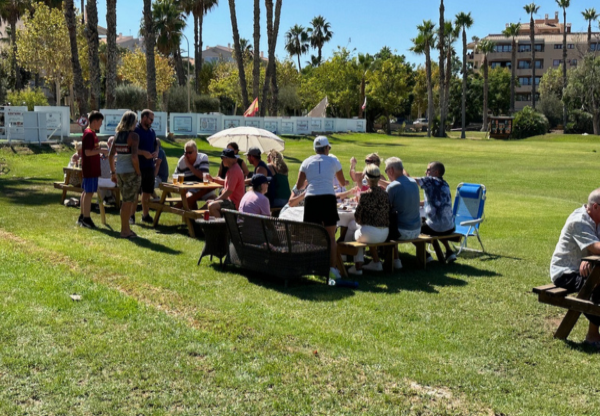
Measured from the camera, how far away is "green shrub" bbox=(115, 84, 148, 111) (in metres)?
50.7

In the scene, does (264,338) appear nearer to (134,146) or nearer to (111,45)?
(134,146)

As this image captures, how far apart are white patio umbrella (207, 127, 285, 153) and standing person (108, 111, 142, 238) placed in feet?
11.0

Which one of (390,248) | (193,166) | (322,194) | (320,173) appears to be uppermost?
(320,173)

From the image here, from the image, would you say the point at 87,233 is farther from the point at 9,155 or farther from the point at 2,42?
the point at 2,42

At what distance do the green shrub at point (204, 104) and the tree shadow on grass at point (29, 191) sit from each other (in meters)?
41.7

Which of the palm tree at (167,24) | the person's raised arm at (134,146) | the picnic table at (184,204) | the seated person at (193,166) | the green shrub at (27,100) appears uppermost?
the palm tree at (167,24)

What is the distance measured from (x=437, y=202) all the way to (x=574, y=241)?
3209 mm

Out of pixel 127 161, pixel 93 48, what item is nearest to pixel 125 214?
pixel 127 161

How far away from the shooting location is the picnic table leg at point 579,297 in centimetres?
551

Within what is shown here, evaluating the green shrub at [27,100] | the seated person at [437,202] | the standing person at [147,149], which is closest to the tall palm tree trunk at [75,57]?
the green shrub at [27,100]

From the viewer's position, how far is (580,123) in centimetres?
7681

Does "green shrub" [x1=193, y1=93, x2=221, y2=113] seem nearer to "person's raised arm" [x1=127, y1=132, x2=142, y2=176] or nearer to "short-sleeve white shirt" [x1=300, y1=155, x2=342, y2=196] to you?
"person's raised arm" [x1=127, y1=132, x2=142, y2=176]

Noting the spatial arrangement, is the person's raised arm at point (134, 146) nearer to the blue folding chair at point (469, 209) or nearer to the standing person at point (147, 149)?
the standing person at point (147, 149)

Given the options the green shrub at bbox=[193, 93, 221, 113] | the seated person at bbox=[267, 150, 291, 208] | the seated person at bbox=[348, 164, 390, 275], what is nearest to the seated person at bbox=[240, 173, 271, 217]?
the seated person at bbox=[348, 164, 390, 275]
